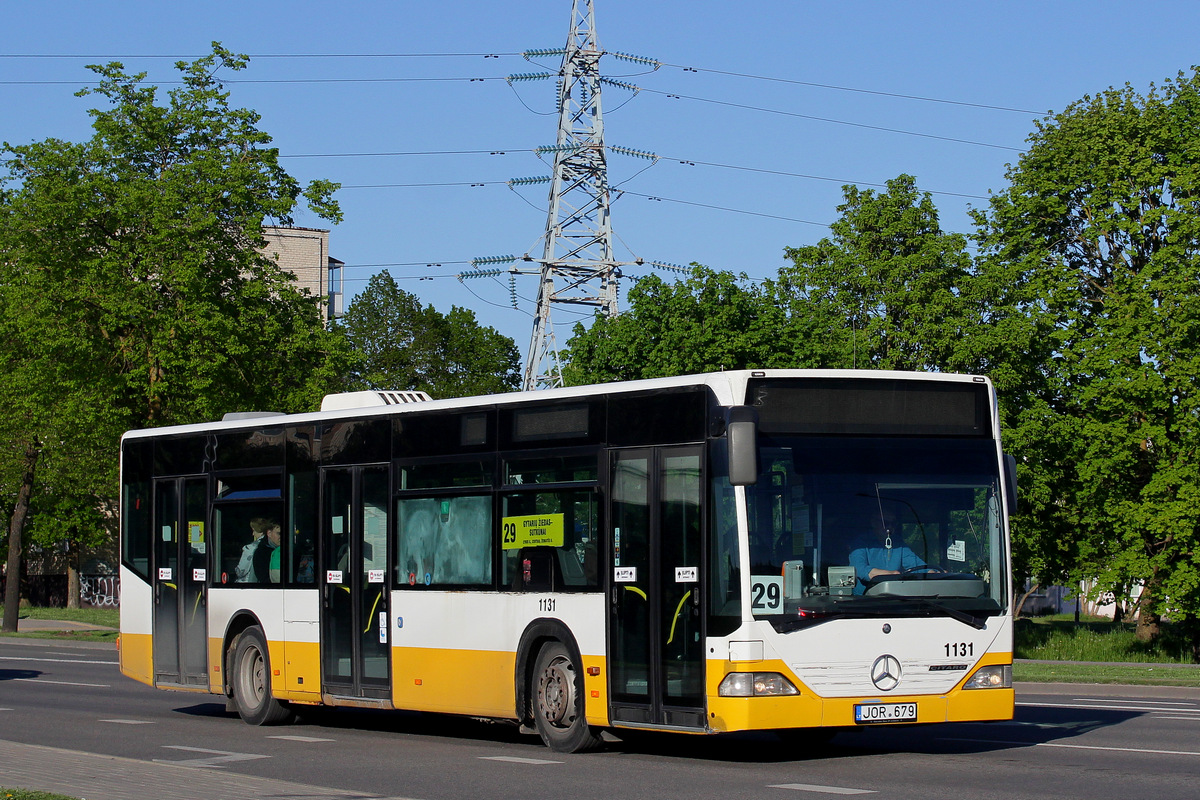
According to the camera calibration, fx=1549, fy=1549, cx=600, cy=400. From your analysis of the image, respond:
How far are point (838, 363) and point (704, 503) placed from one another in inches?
1404

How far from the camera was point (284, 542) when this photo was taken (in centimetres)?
1627

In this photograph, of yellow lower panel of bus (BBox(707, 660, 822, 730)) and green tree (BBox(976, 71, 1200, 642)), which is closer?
yellow lower panel of bus (BBox(707, 660, 822, 730))

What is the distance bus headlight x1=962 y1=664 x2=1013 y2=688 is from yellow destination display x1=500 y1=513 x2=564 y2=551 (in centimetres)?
348

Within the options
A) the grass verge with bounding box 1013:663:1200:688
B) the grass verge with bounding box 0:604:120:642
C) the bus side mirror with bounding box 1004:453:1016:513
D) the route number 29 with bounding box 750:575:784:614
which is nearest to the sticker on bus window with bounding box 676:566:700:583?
the route number 29 with bounding box 750:575:784:614

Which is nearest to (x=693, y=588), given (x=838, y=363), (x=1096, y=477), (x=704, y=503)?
(x=704, y=503)

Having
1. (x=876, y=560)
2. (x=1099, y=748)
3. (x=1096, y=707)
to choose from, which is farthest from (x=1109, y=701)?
(x=876, y=560)

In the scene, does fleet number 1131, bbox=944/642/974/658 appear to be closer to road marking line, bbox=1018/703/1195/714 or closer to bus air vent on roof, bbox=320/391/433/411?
bus air vent on roof, bbox=320/391/433/411

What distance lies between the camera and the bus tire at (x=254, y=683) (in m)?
16.4

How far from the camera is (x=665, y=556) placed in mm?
11758

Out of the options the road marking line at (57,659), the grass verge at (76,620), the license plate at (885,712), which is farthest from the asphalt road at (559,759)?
the grass verge at (76,620)

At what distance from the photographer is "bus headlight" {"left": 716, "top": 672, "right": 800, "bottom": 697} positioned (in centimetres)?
1100

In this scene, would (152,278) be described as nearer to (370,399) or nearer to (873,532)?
(370,399)

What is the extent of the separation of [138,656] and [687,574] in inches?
369

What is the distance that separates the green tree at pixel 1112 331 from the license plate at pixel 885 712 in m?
29.0
